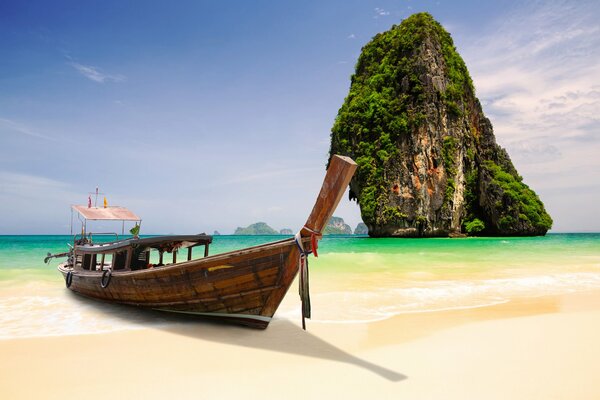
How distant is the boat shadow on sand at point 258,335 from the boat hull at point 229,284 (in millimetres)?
223

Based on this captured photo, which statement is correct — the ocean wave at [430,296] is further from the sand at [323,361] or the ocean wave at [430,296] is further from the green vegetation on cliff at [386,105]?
the green vegetation on cliff at [386,105]

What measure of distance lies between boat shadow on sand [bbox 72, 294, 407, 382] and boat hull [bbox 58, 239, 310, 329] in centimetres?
22

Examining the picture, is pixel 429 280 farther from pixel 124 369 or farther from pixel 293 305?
pixel 124 369

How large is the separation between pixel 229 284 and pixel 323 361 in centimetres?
204

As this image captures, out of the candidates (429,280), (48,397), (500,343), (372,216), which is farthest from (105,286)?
(372,216)

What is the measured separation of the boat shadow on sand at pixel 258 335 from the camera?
16.5 ft

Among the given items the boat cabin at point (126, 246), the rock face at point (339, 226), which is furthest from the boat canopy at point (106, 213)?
the rock face at point (339, 226)

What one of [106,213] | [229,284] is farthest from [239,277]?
[106,213]

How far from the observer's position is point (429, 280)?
498 inches

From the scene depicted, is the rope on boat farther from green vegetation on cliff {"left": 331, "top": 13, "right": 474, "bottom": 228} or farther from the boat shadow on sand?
green vegetation on cliff {"left": 331, "top": 13, "right": 474, "bottom": 228}

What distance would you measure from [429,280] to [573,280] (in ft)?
14.8

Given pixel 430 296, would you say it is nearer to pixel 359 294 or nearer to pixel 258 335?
pixel 359 294

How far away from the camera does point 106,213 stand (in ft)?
37.3

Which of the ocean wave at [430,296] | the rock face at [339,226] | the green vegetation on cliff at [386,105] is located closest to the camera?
the ocean wave at [430,296]
